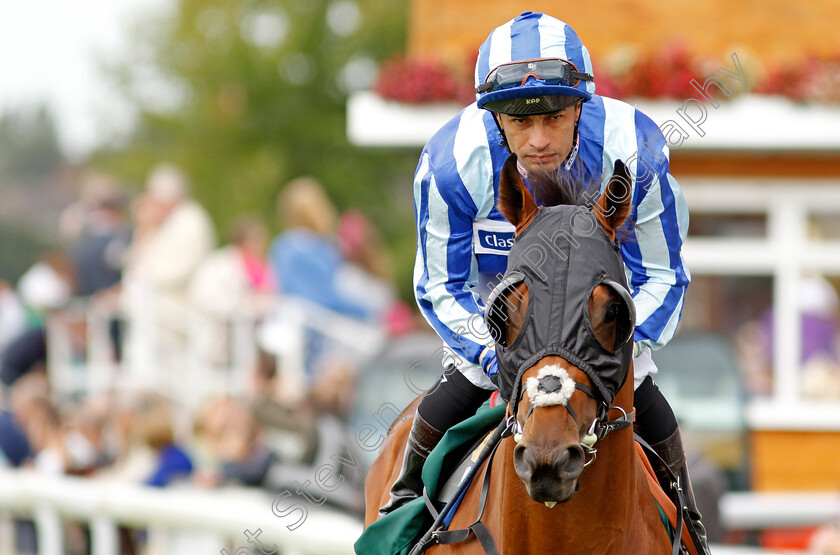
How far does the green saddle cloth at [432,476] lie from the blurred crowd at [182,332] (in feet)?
14.4

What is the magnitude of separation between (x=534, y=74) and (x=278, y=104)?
70.6 ft

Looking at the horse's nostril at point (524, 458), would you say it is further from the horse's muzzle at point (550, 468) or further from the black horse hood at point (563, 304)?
the black horse hood at point (563, 304)

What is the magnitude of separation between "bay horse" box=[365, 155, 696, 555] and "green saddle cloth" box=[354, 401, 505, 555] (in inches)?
15.0

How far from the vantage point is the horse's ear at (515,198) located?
9.79 ft

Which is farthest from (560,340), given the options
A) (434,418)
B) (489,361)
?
(434,418)

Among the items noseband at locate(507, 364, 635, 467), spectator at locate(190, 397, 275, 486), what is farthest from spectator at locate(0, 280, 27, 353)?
noseband at locate(507, 364, 635, 467)

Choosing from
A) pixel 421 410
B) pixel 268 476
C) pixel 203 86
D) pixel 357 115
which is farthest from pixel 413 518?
pixel 203 86

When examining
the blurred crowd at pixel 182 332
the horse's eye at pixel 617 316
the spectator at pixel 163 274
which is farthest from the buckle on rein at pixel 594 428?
the spectator at pixel 163 274

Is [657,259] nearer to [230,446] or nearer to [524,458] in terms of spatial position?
[524,458]

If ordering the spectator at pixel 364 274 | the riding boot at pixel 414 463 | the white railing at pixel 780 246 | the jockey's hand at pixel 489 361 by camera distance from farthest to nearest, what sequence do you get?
the spectator at pixel 364 274
the white railing at pixel 780 246
the riding boot at pixel 414 463
the jockey's hand at pixel 489 361

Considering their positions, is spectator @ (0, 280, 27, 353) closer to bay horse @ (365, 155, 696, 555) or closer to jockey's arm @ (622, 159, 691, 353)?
jockey's arm @ (622, 159, 691, 353)

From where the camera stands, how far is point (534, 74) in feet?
11.1

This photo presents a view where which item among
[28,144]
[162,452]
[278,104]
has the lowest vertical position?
[162,452]

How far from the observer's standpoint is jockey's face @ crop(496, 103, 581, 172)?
335cm
